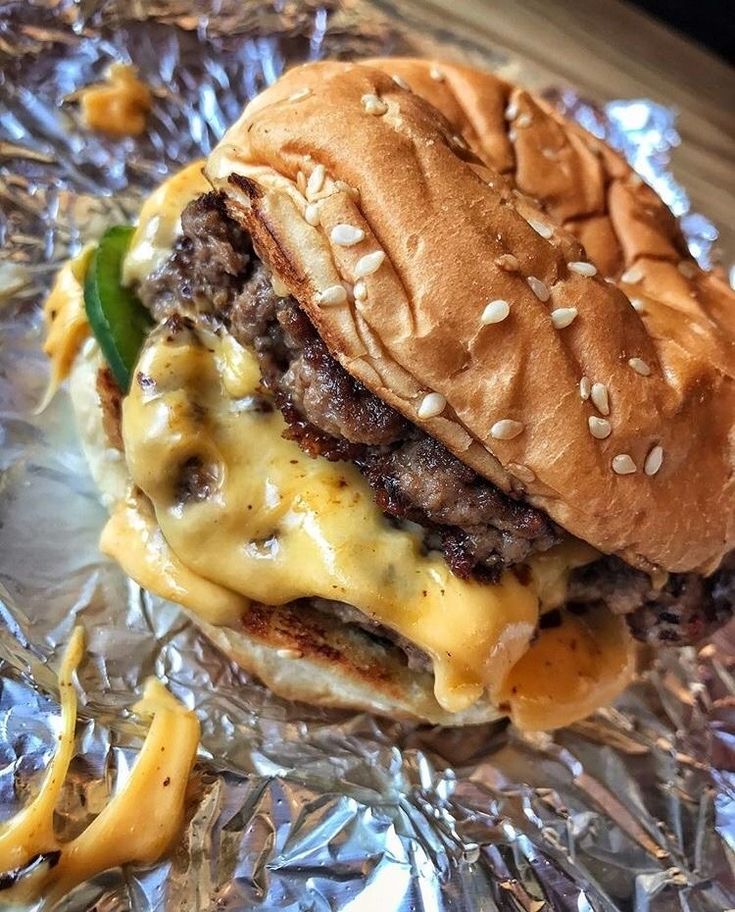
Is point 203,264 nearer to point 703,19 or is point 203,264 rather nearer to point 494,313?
point 494,313

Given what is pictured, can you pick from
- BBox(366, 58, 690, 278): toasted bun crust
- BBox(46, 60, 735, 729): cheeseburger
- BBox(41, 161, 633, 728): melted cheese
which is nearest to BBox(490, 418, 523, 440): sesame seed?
BBox(46, 60, 735, 729): cheeseburger

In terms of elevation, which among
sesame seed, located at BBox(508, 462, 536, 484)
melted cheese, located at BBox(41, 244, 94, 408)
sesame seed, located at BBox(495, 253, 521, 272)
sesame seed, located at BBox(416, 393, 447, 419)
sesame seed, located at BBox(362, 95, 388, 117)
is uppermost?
sesame seed, located at BBox(362, 95, 388, 117)

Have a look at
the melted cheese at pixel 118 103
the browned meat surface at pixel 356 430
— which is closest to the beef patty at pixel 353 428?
the browned meat surface at pixel 356 430

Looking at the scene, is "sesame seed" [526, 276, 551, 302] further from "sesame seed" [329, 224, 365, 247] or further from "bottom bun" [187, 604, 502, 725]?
"bottom bun" [187, 604, 502, 725]

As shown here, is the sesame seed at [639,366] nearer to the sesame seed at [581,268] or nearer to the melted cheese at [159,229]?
the sesame seed at [581,268]

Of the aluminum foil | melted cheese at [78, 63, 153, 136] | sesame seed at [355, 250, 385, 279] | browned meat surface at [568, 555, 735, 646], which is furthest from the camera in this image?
melted cheese at [78, 63, 153, 136]

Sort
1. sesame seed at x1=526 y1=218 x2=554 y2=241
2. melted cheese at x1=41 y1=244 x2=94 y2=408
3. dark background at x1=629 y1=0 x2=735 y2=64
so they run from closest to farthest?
sesame seed at x1=526 y1=218 x2=554 y2=241
melted cheese at x1=41 y1=244 x2=94 y2=408
dark background at x1=629 y1=0 x2=735 y2=64
